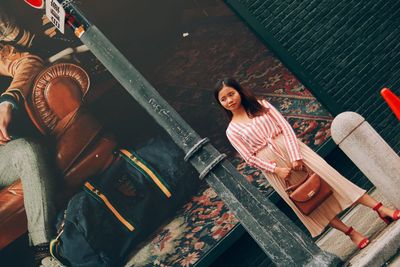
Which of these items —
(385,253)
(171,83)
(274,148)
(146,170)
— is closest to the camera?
(385,253)

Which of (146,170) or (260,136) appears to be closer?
(260,136)

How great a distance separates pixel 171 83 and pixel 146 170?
120cm

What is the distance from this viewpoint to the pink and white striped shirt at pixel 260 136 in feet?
14.7

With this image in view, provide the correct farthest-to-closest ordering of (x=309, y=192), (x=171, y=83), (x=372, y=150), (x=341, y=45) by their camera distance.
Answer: (x=171, y=83) → (x=341, y=45) → (x=372, y=150) → (x=309, y=192)

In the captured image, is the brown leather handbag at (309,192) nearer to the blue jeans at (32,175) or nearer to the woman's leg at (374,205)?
the woman's leg at (374,205)

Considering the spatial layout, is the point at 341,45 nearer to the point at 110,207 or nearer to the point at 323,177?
the point at 323,177

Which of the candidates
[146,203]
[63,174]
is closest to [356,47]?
[146,203]

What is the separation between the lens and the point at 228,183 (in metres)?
4.02

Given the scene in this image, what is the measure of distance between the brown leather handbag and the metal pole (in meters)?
0.48

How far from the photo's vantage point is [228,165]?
13.4 ft

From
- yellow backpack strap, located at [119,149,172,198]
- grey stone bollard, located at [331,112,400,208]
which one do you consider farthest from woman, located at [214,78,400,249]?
yellow backpack strap, located at [119,149,172,198]

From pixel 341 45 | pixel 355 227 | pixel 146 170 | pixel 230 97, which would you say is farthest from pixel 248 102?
pixel 341 45

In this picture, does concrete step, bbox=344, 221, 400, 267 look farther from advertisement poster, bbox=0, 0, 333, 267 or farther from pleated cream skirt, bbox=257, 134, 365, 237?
advertisement poster, bbox=0, 0, 333, 267

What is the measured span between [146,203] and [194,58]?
2.00 meters
